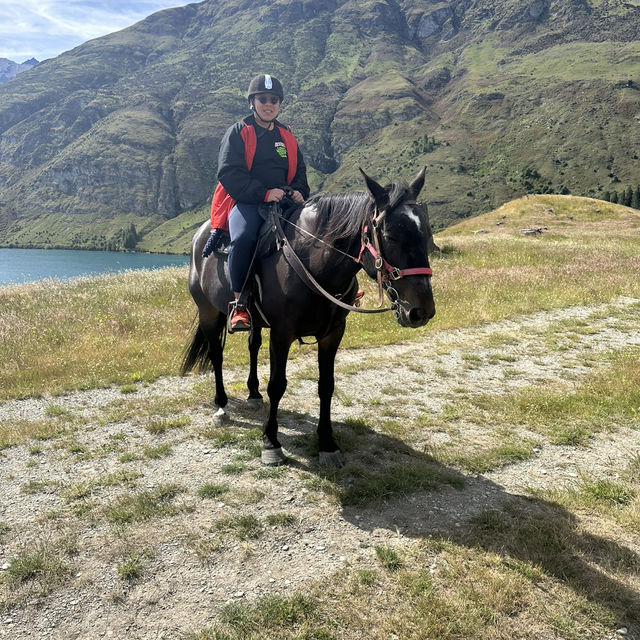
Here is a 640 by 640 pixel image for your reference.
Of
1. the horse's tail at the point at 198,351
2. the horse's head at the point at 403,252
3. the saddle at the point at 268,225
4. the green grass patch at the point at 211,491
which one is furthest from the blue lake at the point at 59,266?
the horse's head at the point at 403,252

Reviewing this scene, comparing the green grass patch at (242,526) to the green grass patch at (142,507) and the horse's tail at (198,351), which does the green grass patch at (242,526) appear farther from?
the horse's tail at (198,351)

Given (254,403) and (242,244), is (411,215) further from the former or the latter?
(254,403)

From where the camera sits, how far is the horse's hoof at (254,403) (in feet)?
26.8

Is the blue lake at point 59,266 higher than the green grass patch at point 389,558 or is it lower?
higher

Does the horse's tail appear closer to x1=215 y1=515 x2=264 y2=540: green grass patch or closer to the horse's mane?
the horse's mane

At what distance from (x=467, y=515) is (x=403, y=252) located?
10.5 ft

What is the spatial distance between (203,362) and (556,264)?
22102 millimetres

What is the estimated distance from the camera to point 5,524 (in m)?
4.65

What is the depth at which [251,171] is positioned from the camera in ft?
20.4

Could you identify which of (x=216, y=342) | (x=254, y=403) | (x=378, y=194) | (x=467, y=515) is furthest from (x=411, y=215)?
(x=254, y=403)

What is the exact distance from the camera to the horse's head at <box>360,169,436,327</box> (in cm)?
424

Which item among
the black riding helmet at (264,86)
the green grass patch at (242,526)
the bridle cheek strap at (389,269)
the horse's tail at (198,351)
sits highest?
the black riding helmet at (264,86)

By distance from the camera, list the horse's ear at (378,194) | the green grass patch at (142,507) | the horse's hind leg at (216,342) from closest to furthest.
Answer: the horse's ear at (378,194)
the green grass patch at (142,507)
the horse's hind leg at (216,342)

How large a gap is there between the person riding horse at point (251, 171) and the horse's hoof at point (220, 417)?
1903mm
